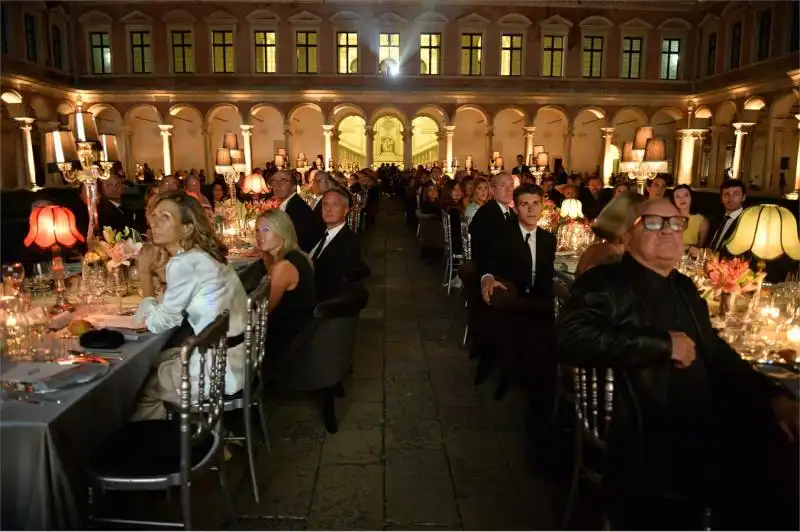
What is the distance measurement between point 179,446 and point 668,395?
1.98 m

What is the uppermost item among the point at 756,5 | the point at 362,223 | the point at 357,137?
the point at 756,5

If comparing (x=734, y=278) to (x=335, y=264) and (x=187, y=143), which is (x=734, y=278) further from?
(x=187, y=143)

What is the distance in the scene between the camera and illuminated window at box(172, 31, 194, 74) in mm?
27375

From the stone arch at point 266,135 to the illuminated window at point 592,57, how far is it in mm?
14777

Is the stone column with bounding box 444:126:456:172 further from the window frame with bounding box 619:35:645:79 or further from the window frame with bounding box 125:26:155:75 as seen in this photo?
the window frame with bounding box 125:26:155:75

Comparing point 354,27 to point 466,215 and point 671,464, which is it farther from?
point 671,464

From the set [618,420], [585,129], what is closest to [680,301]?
[618,420]

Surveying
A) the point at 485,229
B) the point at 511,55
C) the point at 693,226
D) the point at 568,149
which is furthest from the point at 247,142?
the point at 693,226

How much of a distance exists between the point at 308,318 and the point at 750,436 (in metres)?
2.58

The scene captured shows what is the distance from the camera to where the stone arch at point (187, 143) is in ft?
99.7

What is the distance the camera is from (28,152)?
23.9 m

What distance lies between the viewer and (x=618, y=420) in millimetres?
2256

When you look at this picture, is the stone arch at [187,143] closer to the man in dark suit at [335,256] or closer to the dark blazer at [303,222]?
the dark blazer at [303,222]

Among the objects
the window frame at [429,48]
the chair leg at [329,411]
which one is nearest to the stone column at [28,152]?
the window frame at [429,48]
